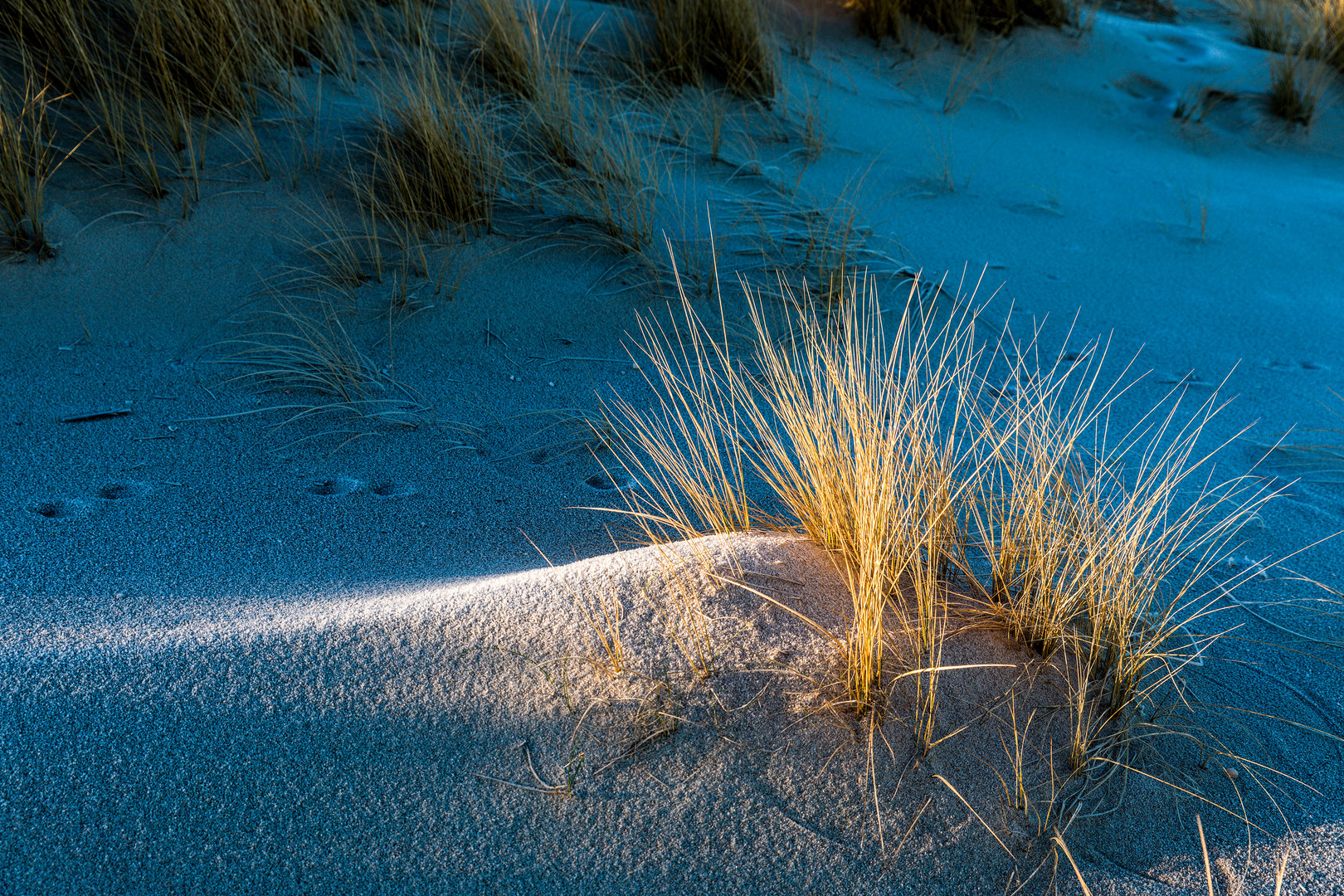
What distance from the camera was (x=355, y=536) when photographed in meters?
1.89

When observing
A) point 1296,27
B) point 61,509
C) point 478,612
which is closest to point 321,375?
point 61,509

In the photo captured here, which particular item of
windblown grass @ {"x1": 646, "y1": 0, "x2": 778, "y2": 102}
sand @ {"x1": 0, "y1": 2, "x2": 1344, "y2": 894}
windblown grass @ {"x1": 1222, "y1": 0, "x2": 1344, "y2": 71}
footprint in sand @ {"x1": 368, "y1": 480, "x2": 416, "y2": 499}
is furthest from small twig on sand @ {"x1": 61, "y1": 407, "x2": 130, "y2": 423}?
windblown grass @ {"x1": 1222, "y1": 0, "x2": 1344, "y2": 71}

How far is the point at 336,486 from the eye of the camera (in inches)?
81.7

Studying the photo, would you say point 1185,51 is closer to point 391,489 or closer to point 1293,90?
point 1293,90

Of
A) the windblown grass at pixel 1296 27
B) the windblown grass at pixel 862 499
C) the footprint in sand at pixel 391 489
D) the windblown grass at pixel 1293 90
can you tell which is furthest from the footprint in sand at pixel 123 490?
the windblown grass at pixel 1296 27

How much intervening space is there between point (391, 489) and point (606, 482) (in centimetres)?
50

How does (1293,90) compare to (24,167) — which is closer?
(24,167)

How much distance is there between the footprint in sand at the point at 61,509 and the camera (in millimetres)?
1832

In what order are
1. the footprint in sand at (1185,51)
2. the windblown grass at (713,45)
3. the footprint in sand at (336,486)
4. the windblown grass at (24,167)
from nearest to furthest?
1. the footprint in sand at (336,486)
2. the windblown grass at (24,167)
3. the windblown grass at (713,45)
4. the footprint in sand at (1185,51)

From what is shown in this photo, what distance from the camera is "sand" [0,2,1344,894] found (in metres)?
1.20

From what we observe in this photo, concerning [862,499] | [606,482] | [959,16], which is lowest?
[606,482]

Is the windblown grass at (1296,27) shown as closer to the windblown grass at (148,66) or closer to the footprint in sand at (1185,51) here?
the footprint in sand at (1185,51)

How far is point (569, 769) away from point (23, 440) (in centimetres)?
167

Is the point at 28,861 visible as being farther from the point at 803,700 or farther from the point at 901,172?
the point at 901,172
